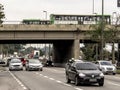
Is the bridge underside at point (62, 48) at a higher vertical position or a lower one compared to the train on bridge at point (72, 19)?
lower

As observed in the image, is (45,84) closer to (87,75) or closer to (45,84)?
(45,84)

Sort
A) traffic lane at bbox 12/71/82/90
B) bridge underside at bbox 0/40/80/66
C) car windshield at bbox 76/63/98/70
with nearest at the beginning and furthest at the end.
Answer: traffic lane at bbox 12/71/82/90, car windshield at bbox 76/63/98/70, bridge underside at bbox 0/40/80/66

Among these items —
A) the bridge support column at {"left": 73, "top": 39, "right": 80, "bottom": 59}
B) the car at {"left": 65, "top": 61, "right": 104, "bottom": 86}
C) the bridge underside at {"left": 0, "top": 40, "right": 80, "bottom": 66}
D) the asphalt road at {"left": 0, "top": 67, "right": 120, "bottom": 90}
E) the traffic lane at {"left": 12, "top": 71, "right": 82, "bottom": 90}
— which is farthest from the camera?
the bridge underside at {"left": 0, "top": 40, "right": 80, "bottom": 66}

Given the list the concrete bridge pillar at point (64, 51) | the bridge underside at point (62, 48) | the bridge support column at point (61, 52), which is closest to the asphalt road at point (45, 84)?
the concrete bridge pillar at point (64, 51)

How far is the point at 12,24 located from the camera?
251 feet

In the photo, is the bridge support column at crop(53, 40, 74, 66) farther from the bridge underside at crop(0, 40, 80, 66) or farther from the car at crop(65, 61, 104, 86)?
the car at crop(65, 61, 104, 86)

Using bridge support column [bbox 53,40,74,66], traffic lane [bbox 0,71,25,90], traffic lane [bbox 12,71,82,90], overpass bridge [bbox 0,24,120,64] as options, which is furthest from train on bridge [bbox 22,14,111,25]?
traffic lane [bbox 0,71,25,90]

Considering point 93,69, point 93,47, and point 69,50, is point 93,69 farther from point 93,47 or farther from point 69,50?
point 93,47

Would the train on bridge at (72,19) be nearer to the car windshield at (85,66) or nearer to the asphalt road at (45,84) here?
the asphalt road at (45,84)

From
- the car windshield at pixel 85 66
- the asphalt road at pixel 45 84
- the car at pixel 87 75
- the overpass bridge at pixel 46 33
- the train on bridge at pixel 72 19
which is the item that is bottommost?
the asphalt road at pixel 45 84

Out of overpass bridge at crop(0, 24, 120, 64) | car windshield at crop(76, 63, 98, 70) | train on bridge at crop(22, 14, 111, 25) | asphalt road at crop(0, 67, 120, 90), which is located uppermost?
train on bridge at crop(22, 14, 111, 25)

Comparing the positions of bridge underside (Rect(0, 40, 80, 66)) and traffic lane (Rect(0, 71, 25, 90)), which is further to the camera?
bridge underside (Rect(0, 40, 80, 66))

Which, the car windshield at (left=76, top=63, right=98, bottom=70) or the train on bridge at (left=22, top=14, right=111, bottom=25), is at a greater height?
the train on bridge at (left=22, top=14, right=111, bottom=25)

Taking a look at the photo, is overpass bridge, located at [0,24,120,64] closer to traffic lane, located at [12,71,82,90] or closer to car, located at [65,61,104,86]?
traffic lane, located at [12,71,82,90]
